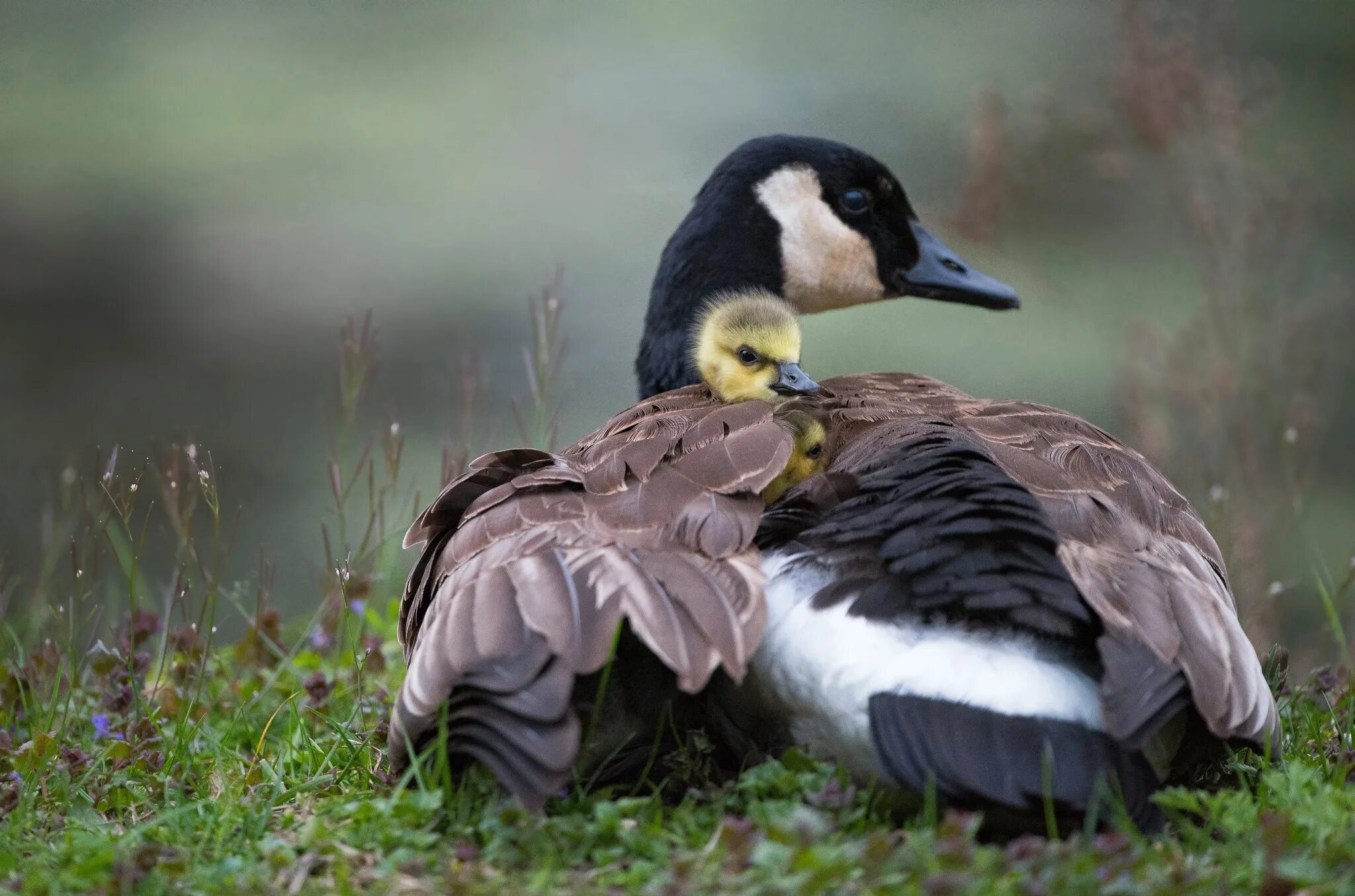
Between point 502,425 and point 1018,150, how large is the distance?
3.54m

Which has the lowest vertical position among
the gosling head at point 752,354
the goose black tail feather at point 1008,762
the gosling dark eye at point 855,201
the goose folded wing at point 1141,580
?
the goose black tail feather at point 1008,762

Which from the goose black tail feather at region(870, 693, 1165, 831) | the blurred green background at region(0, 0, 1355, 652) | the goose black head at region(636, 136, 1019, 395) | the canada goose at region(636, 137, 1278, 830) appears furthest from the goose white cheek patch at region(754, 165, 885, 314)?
the goose black tail feather at region(870, 693, 1165, 831)

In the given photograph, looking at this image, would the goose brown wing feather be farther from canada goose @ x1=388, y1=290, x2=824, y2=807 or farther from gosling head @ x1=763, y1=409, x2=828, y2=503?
canada goose @ x1=388, y1=290, x2=824, y2=807

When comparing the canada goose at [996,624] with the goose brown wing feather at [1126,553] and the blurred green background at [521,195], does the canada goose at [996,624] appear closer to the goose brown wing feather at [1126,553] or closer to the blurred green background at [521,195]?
the goose brown wing feather at [1126,553]

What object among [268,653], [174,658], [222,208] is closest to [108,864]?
[174,658]

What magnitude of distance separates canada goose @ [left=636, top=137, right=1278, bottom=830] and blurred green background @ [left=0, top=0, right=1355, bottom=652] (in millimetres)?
3758

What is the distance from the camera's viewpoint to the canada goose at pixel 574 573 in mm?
3021

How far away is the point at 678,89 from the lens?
1228cm

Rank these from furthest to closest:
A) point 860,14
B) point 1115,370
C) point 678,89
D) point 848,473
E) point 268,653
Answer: point 860,14
point 678,89
point 1115,370
point 268,653
point 848,473

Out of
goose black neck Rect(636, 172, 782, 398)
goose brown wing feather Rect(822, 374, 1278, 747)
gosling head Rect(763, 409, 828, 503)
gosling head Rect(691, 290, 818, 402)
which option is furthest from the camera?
goose black neck Rect(636, 172, 782, 398)

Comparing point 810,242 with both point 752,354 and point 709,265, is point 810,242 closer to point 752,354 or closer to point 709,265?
point 709,265

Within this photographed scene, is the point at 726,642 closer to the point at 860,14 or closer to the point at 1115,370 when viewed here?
the point at 1115,370

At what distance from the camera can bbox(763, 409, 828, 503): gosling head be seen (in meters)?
3.86

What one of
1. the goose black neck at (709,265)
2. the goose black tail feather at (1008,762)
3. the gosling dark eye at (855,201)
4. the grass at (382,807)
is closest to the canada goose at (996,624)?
the goose black tail feather at (1008,762)
